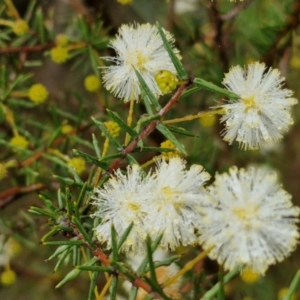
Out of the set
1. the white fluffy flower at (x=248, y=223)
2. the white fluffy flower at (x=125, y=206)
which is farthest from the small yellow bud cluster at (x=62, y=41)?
the white fluffy flower at (x=248, y=223)

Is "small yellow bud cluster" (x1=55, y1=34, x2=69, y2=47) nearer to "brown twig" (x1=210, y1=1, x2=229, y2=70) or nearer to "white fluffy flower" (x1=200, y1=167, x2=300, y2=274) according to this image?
"brown twig" (x1=210, y1=1, x2=229, y2=70)

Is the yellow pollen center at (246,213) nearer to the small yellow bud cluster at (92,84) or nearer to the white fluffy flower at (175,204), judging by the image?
the white fluffy flower at (175,204)

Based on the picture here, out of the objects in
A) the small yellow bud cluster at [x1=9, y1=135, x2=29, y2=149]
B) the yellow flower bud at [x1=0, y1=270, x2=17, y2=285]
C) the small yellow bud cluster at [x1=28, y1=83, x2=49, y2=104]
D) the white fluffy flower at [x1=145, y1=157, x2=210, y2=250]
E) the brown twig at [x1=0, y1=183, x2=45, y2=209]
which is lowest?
the yellow flower bud at [x1=0, y1=270, x2=17, y2=285]

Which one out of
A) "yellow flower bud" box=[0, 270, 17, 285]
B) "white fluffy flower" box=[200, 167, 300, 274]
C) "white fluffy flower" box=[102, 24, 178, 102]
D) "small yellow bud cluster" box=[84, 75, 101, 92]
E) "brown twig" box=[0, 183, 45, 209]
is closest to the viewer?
"white fluffy flower" box=[200, 167, 300, 274]

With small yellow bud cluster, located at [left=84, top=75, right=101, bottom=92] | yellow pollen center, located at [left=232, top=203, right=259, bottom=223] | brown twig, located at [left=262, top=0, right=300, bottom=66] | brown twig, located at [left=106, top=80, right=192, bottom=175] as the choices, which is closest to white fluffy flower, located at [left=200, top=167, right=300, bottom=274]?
yellow pollen center, located at [left=232, top=203, right=259, bottom=223]

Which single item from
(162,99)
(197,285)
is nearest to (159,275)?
(197,285)

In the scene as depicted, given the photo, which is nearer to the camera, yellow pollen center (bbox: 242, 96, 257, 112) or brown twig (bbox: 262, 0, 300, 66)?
yellow pollen center (bbox: 242, 96, 257, 112)
